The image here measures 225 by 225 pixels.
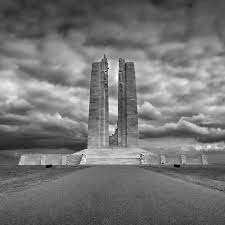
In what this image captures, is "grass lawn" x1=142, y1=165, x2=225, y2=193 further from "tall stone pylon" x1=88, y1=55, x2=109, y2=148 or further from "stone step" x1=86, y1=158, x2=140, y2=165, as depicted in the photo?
"tall stone pylon" x1=88, y1=55, x2=109, y2=148

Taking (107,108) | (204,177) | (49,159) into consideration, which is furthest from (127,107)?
(204,177)

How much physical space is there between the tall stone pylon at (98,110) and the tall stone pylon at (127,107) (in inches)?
140

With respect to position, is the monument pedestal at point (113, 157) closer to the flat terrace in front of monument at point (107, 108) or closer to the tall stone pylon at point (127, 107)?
the flat terrace in front of monument at point (107, 108)

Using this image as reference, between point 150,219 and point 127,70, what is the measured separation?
210ft

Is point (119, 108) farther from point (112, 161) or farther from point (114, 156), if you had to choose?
point (112, 161)

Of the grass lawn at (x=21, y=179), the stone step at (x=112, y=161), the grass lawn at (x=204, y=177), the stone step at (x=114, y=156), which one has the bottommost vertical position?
the grass lawn at (x=21, y=179)

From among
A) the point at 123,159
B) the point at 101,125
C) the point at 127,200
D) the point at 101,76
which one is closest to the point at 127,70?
the point at 101,76

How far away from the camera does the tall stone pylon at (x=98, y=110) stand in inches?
2530

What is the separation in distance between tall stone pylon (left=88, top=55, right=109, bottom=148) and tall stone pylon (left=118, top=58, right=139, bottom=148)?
355cm

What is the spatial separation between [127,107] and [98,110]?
7.11 m

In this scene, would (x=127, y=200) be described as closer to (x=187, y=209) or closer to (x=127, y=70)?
(x=187, y=209)

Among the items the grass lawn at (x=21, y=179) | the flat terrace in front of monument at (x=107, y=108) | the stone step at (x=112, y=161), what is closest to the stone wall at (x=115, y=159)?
the stone step at (x=112, y=161)

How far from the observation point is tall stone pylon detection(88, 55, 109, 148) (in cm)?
6425

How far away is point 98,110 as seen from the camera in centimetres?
6531
